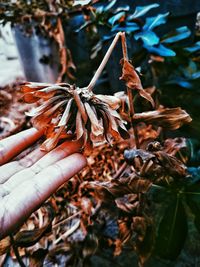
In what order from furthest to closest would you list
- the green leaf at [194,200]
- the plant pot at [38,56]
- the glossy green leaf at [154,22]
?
the plant pot at [38,56] < the glossy green leaf at [154,22] < the green leaf at [194,200]

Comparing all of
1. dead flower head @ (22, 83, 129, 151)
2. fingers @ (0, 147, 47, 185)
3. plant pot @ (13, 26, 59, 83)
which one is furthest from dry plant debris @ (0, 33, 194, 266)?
plant pot @ (13, 26, 59, 83)

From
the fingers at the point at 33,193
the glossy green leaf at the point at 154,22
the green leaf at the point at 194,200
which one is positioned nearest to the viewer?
the fingers at the point at 33,193

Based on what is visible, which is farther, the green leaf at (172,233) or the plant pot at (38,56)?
the plant pot at (38,56)

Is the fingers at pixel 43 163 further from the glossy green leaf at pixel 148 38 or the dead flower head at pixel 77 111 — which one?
the glossy green leaf at pixel 148 38

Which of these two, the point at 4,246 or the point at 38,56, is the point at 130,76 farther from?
the point at 38,56

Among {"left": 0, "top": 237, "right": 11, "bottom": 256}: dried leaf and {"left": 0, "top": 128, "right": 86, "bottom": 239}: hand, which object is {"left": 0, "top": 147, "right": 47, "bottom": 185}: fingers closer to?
{"left": 0, "top": 128, "right": 86, "bottom": 239}: hand

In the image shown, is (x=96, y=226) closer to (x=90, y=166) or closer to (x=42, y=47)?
(x=90, y=166)

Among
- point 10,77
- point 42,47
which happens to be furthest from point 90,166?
point 10,77

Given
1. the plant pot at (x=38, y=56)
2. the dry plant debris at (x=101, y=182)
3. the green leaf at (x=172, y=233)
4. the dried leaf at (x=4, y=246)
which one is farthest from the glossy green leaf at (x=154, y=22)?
the plant pot at (x=38, y=56)

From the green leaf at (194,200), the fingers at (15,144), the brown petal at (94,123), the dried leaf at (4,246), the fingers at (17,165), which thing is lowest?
the dried leaf at (4,246)
